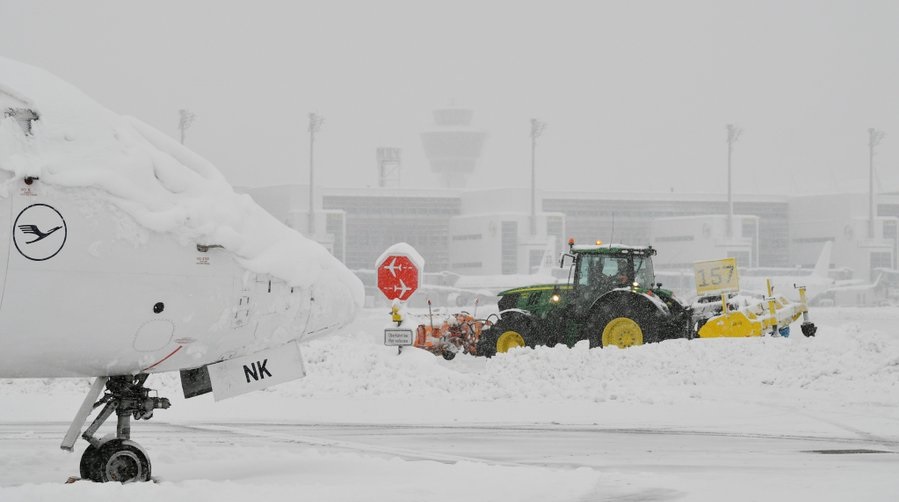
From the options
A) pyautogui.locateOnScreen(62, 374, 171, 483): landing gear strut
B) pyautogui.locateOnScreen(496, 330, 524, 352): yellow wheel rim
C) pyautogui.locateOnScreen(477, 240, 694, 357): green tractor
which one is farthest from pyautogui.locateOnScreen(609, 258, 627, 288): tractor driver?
pyautogui.locateOnScreen(62, 374, 171, 483): landing gear strut

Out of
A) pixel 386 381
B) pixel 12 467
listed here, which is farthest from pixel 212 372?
pixel 386 381

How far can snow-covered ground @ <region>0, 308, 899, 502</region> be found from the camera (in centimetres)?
856

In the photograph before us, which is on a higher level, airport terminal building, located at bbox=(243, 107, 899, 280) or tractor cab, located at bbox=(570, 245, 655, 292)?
airport terminal building, located at bbox=(243, 107, 899, 280)

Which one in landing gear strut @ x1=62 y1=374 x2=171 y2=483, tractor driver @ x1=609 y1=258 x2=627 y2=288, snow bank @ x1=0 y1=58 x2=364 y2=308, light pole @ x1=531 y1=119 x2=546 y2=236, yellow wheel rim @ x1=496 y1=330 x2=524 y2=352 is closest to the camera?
snow bank @ x1=0 y1=58 x2=364 y2=308

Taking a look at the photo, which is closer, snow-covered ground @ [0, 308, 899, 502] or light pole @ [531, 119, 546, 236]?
snow-covered ground @ [0, 308, 899, 502]

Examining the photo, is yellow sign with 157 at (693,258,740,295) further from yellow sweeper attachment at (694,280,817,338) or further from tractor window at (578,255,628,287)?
tractor window at (578,255,628,287)

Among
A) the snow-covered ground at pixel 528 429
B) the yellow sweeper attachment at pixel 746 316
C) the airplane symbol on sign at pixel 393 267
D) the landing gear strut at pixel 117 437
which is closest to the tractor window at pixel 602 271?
the yellow sweeper attachment at pixel 746 316

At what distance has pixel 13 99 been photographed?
7.83 metres


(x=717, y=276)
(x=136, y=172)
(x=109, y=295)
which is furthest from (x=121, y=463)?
(x=717, y=276)

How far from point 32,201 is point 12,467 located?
3.53 metres

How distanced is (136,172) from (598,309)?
51.9 ft

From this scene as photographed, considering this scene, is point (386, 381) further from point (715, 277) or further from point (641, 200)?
point (641, 200)

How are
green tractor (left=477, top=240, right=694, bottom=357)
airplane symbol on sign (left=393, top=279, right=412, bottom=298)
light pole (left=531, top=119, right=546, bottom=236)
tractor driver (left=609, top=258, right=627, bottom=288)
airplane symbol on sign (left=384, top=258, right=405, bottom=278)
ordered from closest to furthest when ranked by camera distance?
airplane symbol on sign (left=384, top=258, right=405, bottom=278), airplane symbol on sign (left=393, top=279, right=412, bottom=298), green tractor (left=477, top=240, right=694, bottom=357), tractor driver (left=609, top=258, right=627, bottom=288), light pole (left=531, top=119, right=546, bottom=236)

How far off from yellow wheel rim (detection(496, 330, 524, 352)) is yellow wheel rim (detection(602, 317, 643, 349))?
2529 mm
